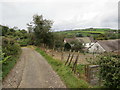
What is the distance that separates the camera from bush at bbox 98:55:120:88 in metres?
4.35

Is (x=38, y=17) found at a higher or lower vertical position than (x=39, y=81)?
higher

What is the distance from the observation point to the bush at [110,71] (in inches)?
171

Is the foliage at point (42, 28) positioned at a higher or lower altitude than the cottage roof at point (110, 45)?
higher

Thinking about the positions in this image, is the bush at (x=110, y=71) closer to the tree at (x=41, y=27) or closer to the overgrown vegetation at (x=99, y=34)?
the tree at (x=41, y=27)

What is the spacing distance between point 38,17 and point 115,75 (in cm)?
2197

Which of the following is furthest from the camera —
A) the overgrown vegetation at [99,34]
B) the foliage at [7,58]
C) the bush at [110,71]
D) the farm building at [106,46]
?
the overgrown vegetation at [99,34]

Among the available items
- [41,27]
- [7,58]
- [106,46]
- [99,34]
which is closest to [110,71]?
[7,58]

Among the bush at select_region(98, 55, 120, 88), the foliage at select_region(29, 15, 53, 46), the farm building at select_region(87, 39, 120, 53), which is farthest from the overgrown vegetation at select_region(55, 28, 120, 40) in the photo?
the bush at select_region(98, 55, 120, 88)

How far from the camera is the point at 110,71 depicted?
4684 millimetres

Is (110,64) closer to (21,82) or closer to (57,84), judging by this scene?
(57,84)

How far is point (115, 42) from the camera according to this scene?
32062 mm

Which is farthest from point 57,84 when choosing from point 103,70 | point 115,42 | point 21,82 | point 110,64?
point 115,42

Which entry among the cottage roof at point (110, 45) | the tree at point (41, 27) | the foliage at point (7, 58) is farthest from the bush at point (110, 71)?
the cottage roof at point (110, 45)

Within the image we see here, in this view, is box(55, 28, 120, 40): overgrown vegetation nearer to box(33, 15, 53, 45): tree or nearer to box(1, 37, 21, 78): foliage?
box(33, 15, 53, 45): tree
